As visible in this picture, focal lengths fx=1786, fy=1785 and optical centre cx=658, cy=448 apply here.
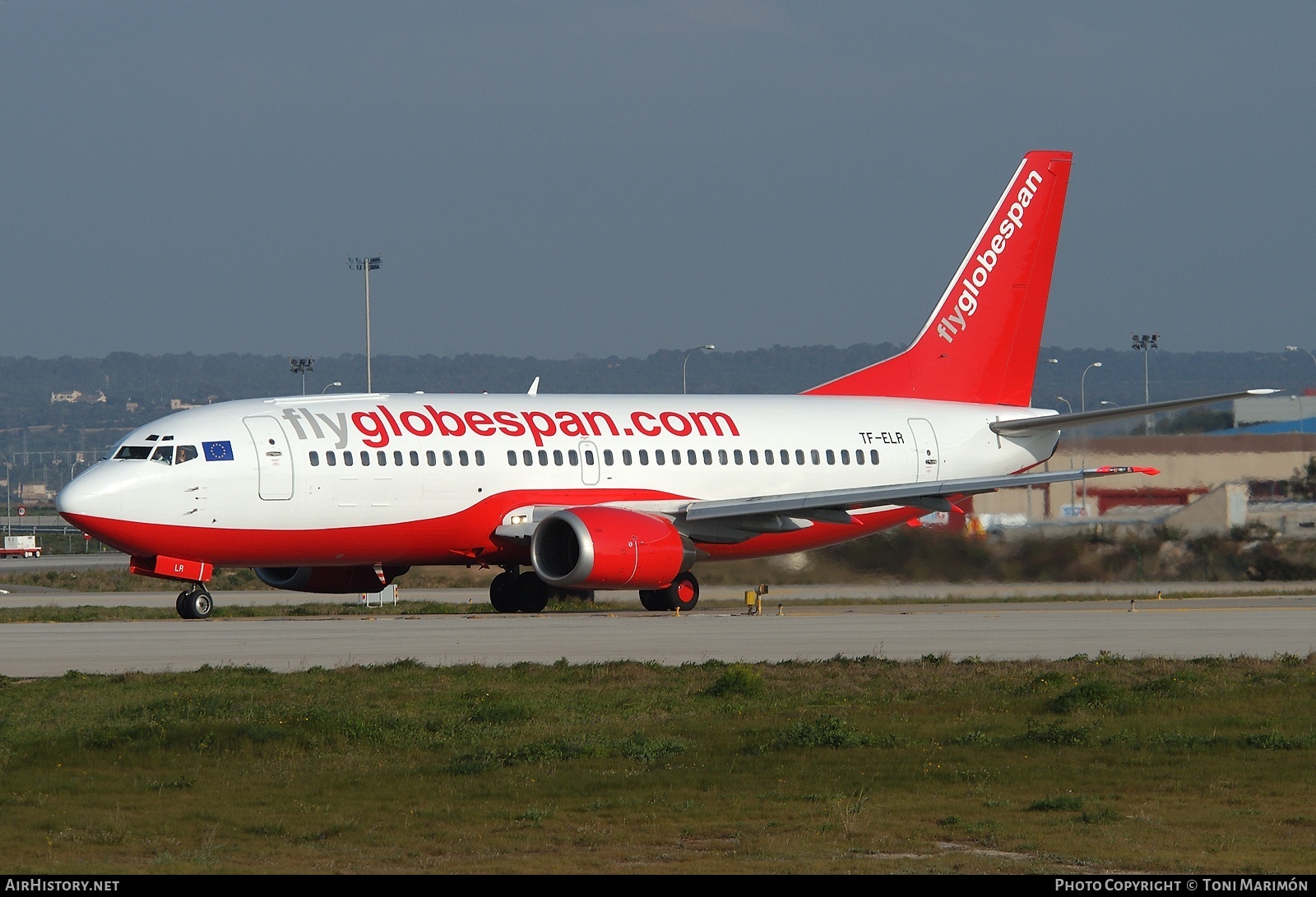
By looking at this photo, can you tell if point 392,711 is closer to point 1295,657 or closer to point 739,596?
point 1295,657

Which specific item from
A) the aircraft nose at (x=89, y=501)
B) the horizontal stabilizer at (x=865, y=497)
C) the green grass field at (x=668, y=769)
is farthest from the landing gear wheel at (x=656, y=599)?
the green grass field at (x=668, y=769)

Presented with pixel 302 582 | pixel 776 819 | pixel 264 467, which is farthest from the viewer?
pixel 302 582

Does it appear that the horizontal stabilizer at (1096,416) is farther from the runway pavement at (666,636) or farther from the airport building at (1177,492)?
the runway pavement at (666,636)

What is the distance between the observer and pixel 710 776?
48.8 ft

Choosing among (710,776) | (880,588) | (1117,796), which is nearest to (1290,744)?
(1117,796)

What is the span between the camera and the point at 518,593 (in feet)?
124

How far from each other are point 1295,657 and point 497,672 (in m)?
10.4

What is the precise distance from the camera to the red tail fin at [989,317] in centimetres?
4438

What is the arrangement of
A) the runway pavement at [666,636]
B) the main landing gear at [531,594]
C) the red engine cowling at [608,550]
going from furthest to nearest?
the main landing gear at [531,594]
the red engine cowling at [608,550]
the runway pavement at [666,636]

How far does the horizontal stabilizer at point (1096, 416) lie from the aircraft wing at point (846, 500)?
5.94 feet

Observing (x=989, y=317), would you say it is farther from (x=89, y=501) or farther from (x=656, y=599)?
(x=89, y=501)

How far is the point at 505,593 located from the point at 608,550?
488cm

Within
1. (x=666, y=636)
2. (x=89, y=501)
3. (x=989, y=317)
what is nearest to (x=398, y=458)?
(x=89, y=501)

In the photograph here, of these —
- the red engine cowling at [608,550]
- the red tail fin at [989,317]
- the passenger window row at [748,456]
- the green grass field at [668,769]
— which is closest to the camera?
the green grass field at [668,769]
